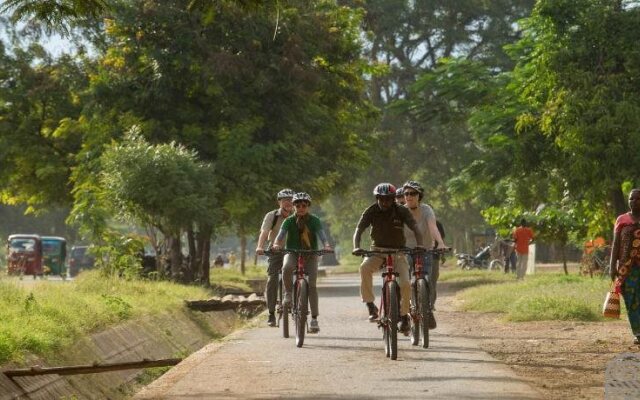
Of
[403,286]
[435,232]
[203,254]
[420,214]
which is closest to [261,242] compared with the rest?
[420,214]

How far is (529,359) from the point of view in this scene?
45.2 ft

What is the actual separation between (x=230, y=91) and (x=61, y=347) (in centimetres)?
2158

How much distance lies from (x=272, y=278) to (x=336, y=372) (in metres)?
5.45

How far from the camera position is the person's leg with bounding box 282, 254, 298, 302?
16.1 metres

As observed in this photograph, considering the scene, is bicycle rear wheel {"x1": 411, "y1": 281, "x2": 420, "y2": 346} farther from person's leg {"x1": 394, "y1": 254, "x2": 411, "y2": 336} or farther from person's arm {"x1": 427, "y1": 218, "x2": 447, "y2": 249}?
person's arm {"x1": 427, "y1": 218, "x2": 447, "y2": 249}

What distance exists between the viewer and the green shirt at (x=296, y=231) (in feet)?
52.4

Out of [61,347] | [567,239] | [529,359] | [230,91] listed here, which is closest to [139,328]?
[61,347]

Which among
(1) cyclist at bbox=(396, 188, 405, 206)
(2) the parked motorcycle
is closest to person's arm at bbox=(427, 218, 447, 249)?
(1) cyclist at bbox=(396, 188, 405, 206)

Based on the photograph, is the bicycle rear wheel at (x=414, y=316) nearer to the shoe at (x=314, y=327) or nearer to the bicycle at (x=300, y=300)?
the bicycle at (x=300, y=300)

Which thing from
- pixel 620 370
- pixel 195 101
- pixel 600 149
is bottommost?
pixel 620 370

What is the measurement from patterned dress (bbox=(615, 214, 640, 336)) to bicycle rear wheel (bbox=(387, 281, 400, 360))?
2720 mm

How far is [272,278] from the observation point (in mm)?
17328

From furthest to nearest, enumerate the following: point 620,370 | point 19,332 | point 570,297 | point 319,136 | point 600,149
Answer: point 319,136 < point 600,149 < point 570,297 < point 19,332 < point 620,370

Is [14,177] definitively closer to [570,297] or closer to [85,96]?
[85,96]
